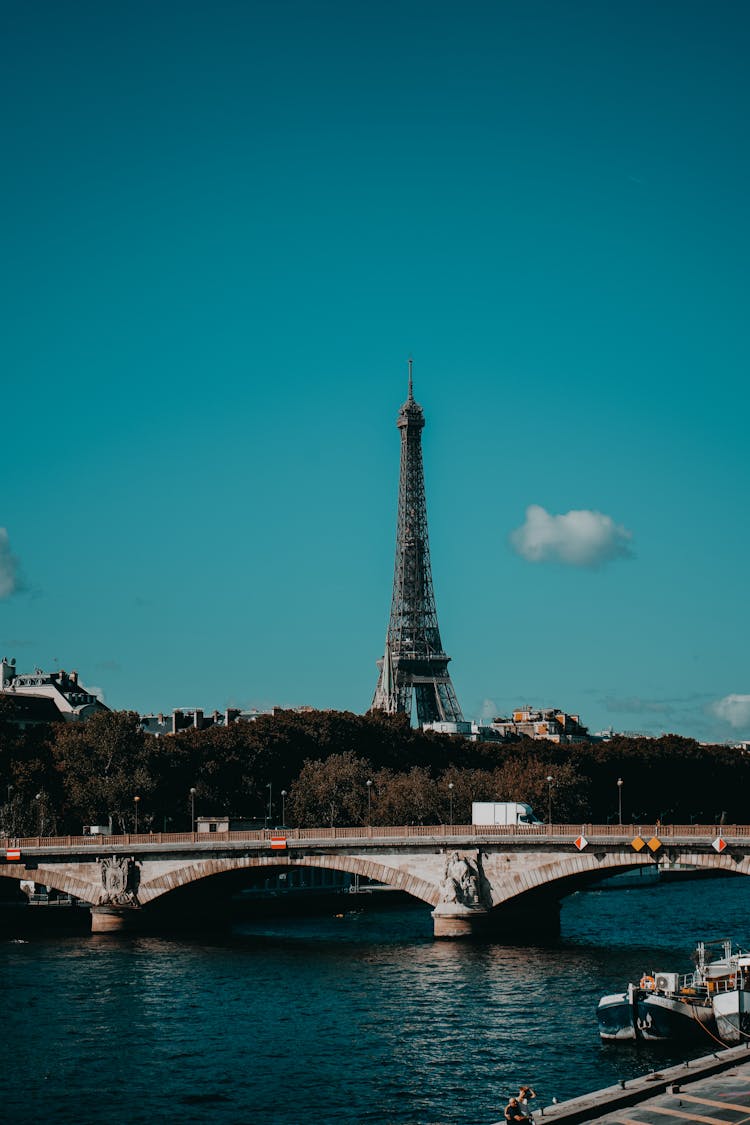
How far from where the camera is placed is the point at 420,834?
284ft

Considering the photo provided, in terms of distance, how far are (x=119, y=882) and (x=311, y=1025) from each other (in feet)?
118

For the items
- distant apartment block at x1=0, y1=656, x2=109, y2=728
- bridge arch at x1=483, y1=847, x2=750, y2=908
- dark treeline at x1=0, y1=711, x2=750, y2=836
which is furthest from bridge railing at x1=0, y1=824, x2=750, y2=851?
distant apartment block at x1=0, y1=656, x2=109, y2=728

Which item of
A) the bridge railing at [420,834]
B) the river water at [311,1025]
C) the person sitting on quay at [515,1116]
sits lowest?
the river water at [311,1025]

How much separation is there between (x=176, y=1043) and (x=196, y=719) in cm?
14261

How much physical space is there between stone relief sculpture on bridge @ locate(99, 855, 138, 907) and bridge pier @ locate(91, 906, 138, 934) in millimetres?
360

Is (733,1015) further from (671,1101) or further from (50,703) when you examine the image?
(50,703)

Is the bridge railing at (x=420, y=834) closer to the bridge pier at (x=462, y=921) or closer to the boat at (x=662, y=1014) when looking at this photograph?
Answer: the bridge pier at (x=462, y=921)

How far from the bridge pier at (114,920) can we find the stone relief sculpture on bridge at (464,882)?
20.7m

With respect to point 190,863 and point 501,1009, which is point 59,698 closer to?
point 190,863

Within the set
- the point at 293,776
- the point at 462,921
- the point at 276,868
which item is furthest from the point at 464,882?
the point at 293,776

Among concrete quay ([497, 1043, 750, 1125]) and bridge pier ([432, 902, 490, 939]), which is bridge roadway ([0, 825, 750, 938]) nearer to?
bridge pier ([432, 902, 490, 939])

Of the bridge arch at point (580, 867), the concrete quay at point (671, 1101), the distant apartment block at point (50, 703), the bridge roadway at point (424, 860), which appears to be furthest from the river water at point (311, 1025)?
the distant apartment block at point (50, 703)

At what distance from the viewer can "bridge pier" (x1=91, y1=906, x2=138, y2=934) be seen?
300ft

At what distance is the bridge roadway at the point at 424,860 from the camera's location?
258ft
